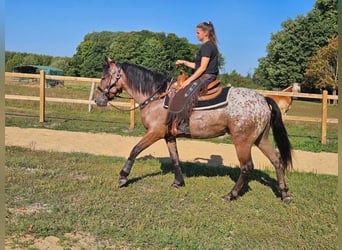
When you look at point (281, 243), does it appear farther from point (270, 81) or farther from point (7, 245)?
point (270, 81)

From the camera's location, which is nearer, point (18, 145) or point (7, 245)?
point (7, 245)

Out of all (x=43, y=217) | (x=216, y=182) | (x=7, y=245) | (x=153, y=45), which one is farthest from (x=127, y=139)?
(x=153, y=45)

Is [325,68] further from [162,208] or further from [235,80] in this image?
[162,208]

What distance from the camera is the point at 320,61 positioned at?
31875 mm

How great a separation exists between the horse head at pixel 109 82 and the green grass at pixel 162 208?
123 centimetres

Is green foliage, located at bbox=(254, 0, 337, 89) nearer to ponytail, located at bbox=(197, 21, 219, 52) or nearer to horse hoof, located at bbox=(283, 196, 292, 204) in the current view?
ponytail, located at bbox=(197, 21, 219, 52)

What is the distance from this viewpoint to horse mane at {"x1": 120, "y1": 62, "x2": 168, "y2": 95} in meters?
5.34

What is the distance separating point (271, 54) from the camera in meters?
44.0

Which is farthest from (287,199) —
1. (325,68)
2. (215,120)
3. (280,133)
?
(325,68)

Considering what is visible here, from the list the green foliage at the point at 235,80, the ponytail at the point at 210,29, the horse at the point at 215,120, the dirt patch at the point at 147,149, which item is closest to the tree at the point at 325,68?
the green foliage at the point at 235,80

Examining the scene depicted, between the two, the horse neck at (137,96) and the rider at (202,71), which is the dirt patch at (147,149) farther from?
the rider at (202,71)

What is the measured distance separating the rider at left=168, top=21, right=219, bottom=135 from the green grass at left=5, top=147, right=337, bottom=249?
1.02 meters

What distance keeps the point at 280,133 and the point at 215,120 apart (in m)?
0.99

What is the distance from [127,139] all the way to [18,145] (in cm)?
268
